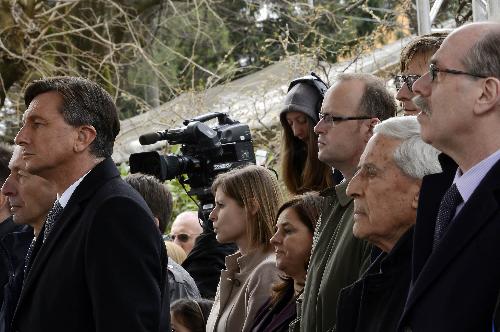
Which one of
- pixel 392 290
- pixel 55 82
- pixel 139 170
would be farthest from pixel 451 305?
pixel 139 170

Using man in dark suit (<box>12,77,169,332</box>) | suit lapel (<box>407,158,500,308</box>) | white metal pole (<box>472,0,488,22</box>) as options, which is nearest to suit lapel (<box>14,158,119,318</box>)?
man in dark suit (<box>12,77,169,332</box>)

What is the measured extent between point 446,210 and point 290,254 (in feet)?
4.93

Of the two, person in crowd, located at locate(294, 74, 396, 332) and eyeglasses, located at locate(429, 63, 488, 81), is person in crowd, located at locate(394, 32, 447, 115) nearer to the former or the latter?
person in crowd, located at locate(294, 74, 396, 332)

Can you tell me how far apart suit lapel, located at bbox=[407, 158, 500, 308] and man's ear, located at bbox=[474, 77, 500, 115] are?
0.16 m

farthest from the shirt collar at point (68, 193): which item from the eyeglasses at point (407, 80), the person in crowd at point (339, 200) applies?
the eyeglasses at point (407, 80)

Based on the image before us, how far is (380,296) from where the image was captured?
341 centimetres

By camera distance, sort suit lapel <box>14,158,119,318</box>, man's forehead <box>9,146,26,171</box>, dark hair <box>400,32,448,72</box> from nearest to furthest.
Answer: suit lapel <box>14,158,119,318</box> → dark hair <box>400,32,448,72</box> → man's forehead <box>9,146,26,171</box>

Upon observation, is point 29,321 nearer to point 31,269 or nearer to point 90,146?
point 31,269

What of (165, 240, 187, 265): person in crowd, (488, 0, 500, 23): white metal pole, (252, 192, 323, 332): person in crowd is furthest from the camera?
(165, 240, 187, 265): person in crowd

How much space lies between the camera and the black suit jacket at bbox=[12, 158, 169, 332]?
3613mm

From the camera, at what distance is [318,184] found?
495 cm

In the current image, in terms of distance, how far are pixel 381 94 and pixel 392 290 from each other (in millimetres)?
1260

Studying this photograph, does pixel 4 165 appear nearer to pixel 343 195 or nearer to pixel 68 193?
pixel 68 193

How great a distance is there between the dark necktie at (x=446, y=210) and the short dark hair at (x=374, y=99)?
1.35m
